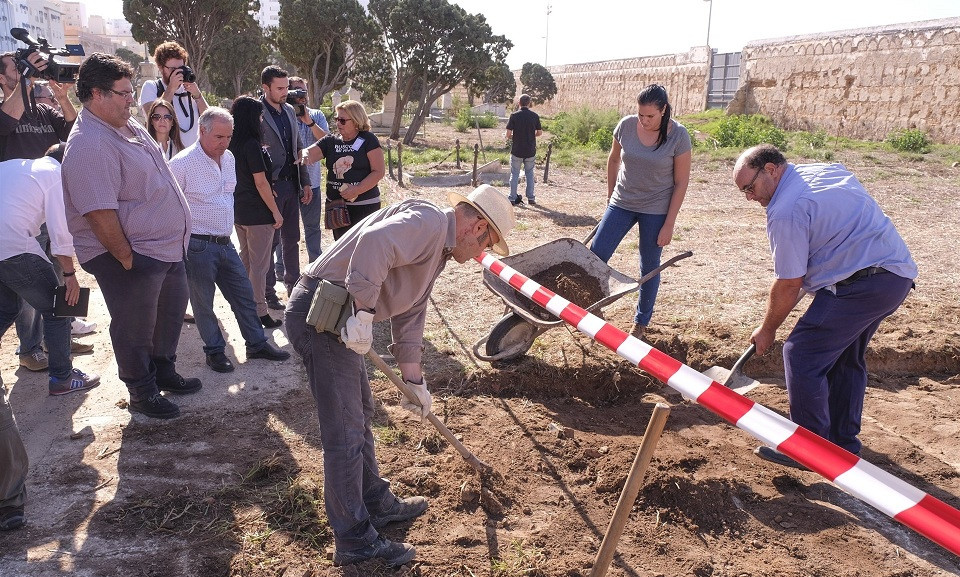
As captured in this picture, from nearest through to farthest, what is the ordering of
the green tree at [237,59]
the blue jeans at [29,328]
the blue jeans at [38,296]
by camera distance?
the blue jeans at [38,296]
the blue jeans at [29,328]
the green tree at [237,59]

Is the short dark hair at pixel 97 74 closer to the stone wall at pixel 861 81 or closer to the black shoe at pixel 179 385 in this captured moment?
the black shoe at pixel 179 385

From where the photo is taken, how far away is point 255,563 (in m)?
3.07

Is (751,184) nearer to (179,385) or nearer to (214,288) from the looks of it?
(214,288)

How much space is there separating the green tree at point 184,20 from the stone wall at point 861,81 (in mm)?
20065

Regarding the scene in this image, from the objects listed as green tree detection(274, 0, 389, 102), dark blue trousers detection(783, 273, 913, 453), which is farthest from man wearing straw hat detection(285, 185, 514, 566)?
green tree detection(274, 0, 389, 102)

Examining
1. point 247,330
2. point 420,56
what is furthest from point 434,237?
point 420,56

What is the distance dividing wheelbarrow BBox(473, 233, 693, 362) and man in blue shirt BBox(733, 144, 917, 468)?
1.28m

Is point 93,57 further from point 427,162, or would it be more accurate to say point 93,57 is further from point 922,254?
point 427,162

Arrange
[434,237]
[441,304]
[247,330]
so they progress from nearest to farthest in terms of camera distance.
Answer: [434,237], [247,330], [441,304]

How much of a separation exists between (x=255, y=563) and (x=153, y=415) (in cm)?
169

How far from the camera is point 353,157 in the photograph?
18.8 feet

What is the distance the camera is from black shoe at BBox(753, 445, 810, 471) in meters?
4.04

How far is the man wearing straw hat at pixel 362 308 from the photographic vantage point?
2678mm

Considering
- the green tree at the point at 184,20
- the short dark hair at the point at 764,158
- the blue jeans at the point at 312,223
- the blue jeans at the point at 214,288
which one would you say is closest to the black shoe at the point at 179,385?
the blue jeans at the point at 214,288
